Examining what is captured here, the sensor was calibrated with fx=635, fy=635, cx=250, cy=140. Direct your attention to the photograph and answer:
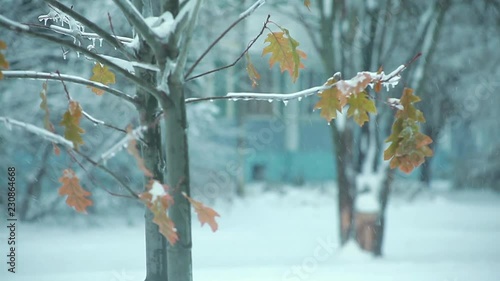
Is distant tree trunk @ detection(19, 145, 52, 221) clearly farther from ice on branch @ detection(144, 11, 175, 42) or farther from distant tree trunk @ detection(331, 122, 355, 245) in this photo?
ice on branch @ detection(144, 11, 175, 42)

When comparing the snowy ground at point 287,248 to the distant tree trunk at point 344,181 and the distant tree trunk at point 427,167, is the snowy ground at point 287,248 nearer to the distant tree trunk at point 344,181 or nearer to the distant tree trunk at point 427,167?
the distant tree trunk at point 344,181

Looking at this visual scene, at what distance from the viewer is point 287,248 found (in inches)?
441

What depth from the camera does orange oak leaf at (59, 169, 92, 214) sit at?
2.58 metres

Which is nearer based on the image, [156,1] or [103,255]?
[156,1]

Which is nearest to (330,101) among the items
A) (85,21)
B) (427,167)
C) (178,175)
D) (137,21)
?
(178,175)

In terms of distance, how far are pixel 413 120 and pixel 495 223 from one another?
1343cm

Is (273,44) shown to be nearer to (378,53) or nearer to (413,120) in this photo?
(413,120)

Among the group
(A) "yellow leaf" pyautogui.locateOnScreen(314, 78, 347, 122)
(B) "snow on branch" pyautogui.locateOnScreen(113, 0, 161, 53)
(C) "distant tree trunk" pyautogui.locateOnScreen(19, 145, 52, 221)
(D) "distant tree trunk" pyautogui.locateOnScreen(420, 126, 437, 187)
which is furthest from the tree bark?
(D) "distant tree trunk" pyautogui.locateOnScreen(420, 126, 437, 187)

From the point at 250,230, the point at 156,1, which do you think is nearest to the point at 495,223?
the point at 250,230

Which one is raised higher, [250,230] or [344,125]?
[344,125]

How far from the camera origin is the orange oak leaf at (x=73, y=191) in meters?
2.58

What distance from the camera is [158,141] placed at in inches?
139

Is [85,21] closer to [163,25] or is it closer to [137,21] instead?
[137,21]

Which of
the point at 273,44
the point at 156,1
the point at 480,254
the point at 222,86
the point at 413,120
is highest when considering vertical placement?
the point at 222,86
